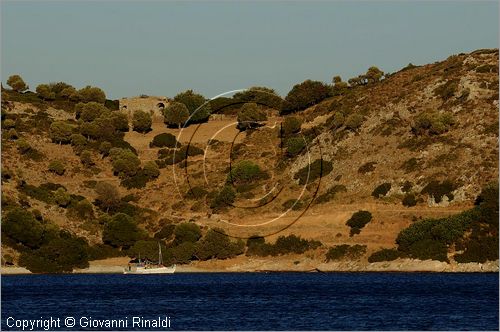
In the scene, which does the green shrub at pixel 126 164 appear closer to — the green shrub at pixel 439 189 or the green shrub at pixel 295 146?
the green shrub at pixel 295 146

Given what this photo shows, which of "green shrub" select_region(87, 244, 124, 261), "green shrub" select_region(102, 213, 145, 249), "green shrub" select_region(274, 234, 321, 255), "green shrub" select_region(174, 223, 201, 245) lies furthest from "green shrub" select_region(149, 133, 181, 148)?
"green shrub" select_region(274, 234, 321, 255)

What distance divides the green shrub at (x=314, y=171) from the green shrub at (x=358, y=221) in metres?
20.0

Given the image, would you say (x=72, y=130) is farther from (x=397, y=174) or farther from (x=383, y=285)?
(x=383, y=285)

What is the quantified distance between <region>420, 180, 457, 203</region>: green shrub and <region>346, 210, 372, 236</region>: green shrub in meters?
9.07

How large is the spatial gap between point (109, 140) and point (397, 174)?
6036cm

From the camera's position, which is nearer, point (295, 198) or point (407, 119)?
point (295, 198)

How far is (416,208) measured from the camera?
145 metres

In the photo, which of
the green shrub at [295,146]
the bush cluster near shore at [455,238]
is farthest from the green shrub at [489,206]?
the green shrub at [295,146]

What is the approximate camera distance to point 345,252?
13875 centimetres

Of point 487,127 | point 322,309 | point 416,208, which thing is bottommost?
point 322,309

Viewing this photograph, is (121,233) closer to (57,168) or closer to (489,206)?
(57,168)

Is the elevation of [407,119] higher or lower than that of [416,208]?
higher

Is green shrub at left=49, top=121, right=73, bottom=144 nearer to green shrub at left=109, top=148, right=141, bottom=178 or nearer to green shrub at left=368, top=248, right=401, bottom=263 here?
green shrub at left=109, top=148, right=141, bottom=178

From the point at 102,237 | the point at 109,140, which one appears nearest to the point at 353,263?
the point at 102,237
